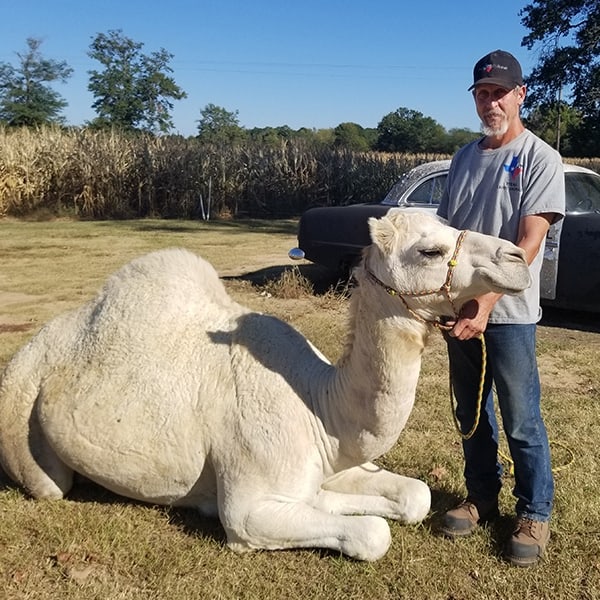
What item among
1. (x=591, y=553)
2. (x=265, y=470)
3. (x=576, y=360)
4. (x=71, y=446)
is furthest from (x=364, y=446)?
(x=576, y=360)

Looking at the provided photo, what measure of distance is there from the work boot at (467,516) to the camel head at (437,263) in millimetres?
1255

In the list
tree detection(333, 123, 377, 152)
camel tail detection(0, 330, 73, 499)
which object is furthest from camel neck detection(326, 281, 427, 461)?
tree detection(333, 123, 377, 152)

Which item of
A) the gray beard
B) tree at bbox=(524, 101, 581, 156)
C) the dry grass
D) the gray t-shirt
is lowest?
the dry grass

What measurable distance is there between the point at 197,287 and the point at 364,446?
136 cm

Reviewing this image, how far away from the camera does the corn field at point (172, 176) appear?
76.2 feet

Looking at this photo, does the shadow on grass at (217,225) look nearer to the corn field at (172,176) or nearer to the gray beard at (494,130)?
the corn field at (172,176)

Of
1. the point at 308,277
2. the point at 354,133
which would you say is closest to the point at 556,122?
the point at 308,277

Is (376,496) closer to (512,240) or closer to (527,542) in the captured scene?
(527,542)

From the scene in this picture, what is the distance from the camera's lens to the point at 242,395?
3465 mm

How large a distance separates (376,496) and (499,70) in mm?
2204

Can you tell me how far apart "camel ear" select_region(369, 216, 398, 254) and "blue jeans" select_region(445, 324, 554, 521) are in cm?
72

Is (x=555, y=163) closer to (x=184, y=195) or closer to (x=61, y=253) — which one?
(x=61, y=253)

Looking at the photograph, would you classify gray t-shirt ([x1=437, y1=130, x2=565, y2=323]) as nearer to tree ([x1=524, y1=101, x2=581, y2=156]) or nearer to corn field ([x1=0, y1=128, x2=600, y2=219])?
corn field ([x1=0, y1=128, x2=600, y2=219])

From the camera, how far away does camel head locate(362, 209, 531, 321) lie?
9.27 feet
